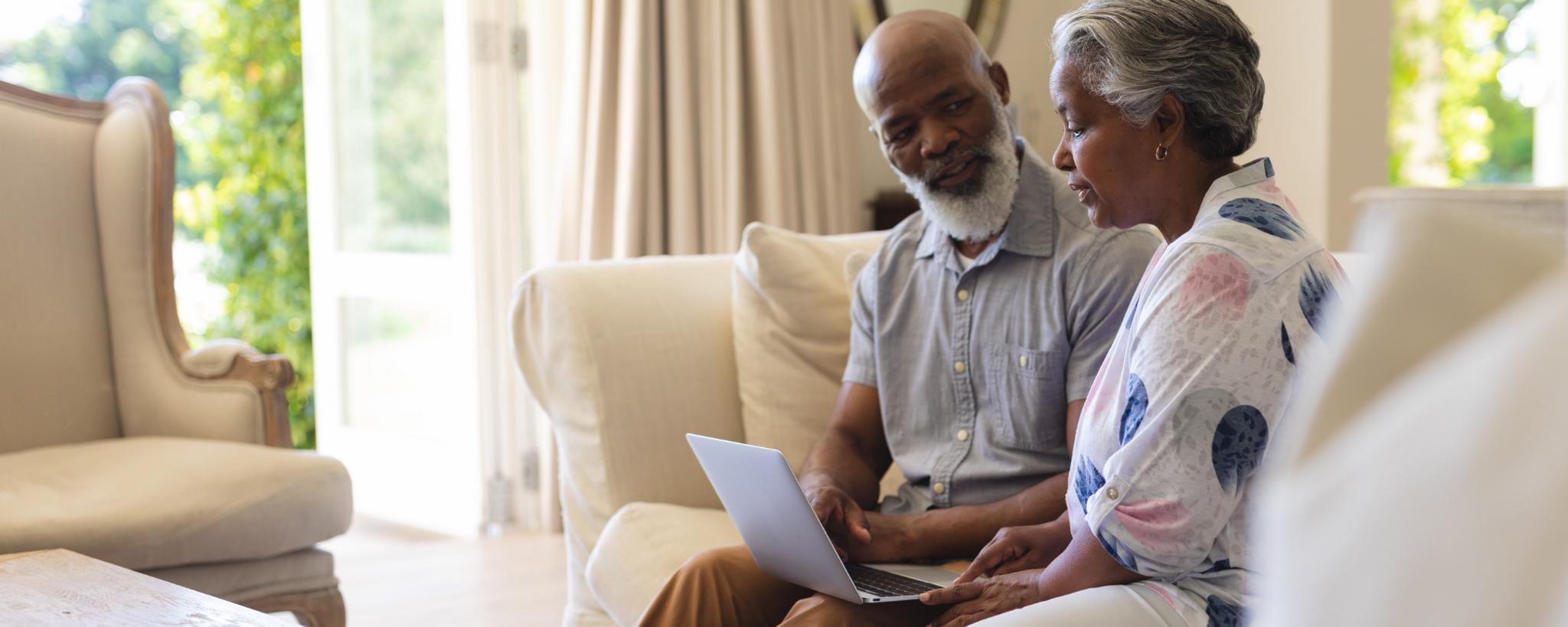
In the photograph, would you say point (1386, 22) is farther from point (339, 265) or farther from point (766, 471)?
point (339, 265)

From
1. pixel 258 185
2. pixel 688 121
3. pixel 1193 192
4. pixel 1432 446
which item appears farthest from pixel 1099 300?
pixel 258 185

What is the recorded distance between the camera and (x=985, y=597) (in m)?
1.07

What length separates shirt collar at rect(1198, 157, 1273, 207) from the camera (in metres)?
0.96

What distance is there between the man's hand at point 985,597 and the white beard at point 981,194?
1.68 feet

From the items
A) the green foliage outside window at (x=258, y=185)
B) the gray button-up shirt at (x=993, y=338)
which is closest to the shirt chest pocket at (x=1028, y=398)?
the gray button-up shirt at (x=993, y=338)

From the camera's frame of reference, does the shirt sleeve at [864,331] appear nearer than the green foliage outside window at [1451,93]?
Yes

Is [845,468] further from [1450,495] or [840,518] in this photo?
[1450,495]

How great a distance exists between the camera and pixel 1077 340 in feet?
4.27

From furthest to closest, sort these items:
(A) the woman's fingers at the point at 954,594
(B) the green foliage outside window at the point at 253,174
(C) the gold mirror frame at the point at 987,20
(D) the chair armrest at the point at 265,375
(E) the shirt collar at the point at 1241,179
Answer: (B) the green foliage outside window at the point at 253,174, (C) the gold mirror frame at the point at 987,20, (D) the chair armrest at the point at 265,375, (A) the woman's fingers at the point at 954,594, (E) the shirt collar at the point at 1241,179

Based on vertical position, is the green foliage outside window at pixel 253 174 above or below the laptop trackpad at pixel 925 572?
above

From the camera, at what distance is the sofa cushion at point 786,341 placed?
1.70 m

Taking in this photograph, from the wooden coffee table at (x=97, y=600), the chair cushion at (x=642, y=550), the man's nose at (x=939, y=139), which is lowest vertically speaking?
the chair cushion at (x=642, y=550)

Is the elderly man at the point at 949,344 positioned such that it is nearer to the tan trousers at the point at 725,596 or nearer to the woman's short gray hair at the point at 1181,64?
the tan trousers at the point at 725,596

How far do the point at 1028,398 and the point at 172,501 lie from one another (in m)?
1.34
